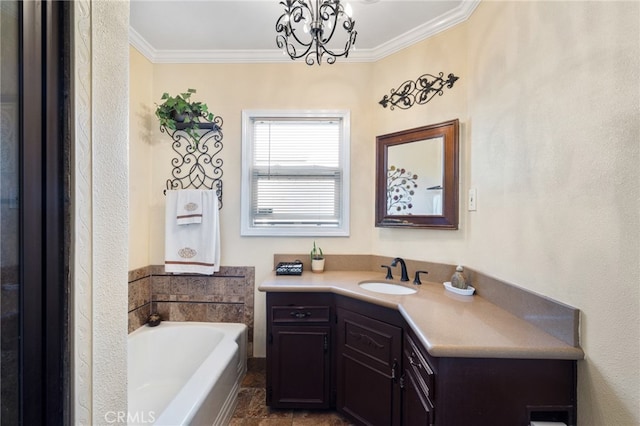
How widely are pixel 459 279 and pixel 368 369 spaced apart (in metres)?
0.79

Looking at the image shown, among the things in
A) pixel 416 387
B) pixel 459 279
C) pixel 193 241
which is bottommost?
pixel 416 387

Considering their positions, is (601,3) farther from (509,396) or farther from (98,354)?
(98,354)

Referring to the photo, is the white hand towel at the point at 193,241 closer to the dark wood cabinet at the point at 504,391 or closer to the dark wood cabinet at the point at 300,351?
the dark wood cabinet at the point at 300,351

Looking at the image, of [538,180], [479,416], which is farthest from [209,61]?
[479,416]

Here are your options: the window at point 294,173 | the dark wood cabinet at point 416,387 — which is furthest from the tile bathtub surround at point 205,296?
the dark wood cabinet at point 416,387

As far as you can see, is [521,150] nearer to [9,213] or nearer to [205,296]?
[9,213]

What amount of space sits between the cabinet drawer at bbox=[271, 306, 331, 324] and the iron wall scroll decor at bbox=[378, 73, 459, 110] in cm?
166

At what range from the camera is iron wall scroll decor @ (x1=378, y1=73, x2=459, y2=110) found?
191cm

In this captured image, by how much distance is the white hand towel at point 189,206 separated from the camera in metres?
2.17

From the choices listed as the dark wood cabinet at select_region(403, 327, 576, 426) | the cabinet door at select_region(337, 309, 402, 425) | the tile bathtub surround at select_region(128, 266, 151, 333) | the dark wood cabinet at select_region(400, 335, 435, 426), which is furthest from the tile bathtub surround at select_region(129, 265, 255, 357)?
the dark wood cabinet at select_region(403, 327, 576, 426)

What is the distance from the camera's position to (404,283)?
1.93 metres

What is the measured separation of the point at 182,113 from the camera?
2148 mm

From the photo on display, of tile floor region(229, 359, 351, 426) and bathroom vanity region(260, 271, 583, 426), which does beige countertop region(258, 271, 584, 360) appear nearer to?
bathroom vanity region(260, 271, 583, 426)

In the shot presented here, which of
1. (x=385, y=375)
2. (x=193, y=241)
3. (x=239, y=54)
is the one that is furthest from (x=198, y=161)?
(x=385, y=375)
